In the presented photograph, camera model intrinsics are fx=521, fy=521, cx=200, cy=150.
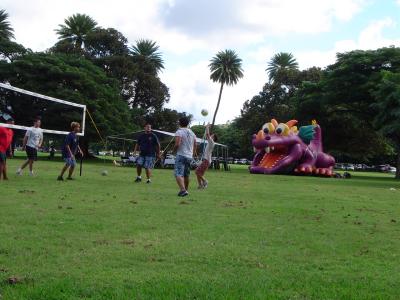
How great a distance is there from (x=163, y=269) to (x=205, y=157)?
32.3 ft

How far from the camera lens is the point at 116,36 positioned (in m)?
60.1

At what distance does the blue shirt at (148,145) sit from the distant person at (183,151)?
3.83m

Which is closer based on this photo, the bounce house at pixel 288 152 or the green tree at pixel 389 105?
the green tree at pixel 389 105

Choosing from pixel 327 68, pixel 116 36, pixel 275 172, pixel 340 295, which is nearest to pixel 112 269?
pixel 340 295

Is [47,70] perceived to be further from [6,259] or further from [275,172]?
[6,259]

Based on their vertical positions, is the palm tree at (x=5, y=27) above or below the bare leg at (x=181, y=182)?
above

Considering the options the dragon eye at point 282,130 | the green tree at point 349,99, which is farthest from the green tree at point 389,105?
the green tree at point 349,99

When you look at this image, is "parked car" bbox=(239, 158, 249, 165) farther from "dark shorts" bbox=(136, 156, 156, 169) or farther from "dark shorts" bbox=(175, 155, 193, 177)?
"dark shorts" bbox=(175, 155, 193, 177)

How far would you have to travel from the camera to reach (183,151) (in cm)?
1184

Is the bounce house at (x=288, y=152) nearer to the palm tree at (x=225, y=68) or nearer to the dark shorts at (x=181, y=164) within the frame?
the dark shorts at (x=181, y=164)

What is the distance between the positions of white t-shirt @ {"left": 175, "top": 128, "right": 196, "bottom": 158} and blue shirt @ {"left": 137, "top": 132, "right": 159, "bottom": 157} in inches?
151

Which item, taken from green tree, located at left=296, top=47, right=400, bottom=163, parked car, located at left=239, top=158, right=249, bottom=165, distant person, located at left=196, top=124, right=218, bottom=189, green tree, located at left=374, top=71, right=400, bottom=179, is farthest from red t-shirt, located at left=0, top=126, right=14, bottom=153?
parked car, located at left=239, top=158, right=249, bottom=165

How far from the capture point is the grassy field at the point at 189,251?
4.32m

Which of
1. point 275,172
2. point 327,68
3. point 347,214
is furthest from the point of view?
point 327,68
